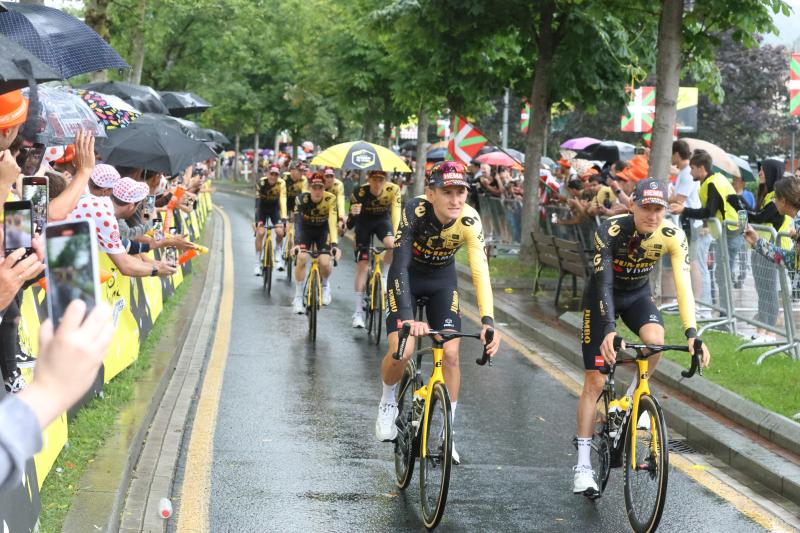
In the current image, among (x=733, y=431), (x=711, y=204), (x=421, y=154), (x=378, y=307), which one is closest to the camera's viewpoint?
(x=733, y=431)

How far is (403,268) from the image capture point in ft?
24.0

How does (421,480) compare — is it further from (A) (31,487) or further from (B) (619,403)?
(A) (31,487)

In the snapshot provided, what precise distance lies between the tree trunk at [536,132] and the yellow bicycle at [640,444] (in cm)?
1324

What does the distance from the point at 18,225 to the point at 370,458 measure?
373 cm

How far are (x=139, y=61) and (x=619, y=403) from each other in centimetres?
2361

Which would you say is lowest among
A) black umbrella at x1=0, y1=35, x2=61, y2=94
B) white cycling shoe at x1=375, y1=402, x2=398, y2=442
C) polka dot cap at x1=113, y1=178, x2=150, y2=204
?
white cycling shoe at x1=375, y1=402, x2=398, y2=442

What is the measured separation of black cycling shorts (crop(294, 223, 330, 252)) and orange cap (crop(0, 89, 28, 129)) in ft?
27.9

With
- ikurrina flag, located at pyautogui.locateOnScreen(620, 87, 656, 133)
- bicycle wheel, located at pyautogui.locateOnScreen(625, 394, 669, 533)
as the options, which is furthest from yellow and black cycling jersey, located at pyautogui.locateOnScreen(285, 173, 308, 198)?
bicycle wheel, located at pyautogui.locateOnScreen(625, 394, 669, 533)

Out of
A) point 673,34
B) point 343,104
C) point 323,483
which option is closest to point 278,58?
point 343,104

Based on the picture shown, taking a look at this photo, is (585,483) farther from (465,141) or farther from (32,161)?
(465,141)

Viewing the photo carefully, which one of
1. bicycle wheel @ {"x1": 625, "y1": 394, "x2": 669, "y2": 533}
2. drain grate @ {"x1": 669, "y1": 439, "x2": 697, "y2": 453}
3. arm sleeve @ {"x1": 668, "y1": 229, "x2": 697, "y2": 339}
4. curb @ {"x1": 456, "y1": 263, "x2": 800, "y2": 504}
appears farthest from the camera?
drain grate @ {"x1": 669, "y1": 439, "x2": 697, "y2": 453}

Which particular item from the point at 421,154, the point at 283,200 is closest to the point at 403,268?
the point at 283,200

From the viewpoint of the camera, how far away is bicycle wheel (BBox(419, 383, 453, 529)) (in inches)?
251

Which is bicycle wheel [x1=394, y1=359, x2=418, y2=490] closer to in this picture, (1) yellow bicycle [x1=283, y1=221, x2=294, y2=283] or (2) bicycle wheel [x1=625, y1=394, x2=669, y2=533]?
(2) bicycle wheel [x1=625, y1=394, x2=669, y2=533]
